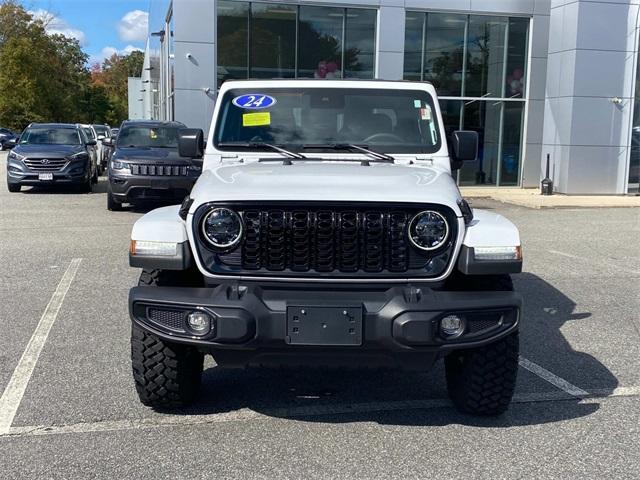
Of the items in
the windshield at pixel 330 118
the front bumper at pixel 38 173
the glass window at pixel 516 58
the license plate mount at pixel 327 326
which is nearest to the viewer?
the license plate mount at pixel 327 326

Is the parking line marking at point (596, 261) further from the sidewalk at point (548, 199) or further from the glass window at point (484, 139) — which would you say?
the glass window at point (484, 139)

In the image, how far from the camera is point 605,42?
18.4m

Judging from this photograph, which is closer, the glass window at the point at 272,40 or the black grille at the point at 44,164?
the black grille at the point at 44,164

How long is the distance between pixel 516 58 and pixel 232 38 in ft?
27.2

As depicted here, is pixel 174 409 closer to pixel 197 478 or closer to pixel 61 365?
pixel 197 478

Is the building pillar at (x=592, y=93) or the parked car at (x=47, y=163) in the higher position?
the building pillar at (x=592, y=93)

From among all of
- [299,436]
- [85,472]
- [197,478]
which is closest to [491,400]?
[299,436]

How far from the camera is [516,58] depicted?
816 inches

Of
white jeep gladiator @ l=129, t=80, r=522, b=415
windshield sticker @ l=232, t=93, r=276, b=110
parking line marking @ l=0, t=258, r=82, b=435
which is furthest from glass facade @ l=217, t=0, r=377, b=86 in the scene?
white jeep gladiator @ l=129, t=80, r=522, b=415

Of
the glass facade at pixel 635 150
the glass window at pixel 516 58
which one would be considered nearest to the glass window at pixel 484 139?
the glass window at pixel 516 58

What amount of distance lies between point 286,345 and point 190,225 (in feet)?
2.70

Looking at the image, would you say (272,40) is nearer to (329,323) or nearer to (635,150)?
(635,150)

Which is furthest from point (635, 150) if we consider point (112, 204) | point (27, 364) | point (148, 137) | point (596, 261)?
point (27, 364)

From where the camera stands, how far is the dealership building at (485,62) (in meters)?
18.6
